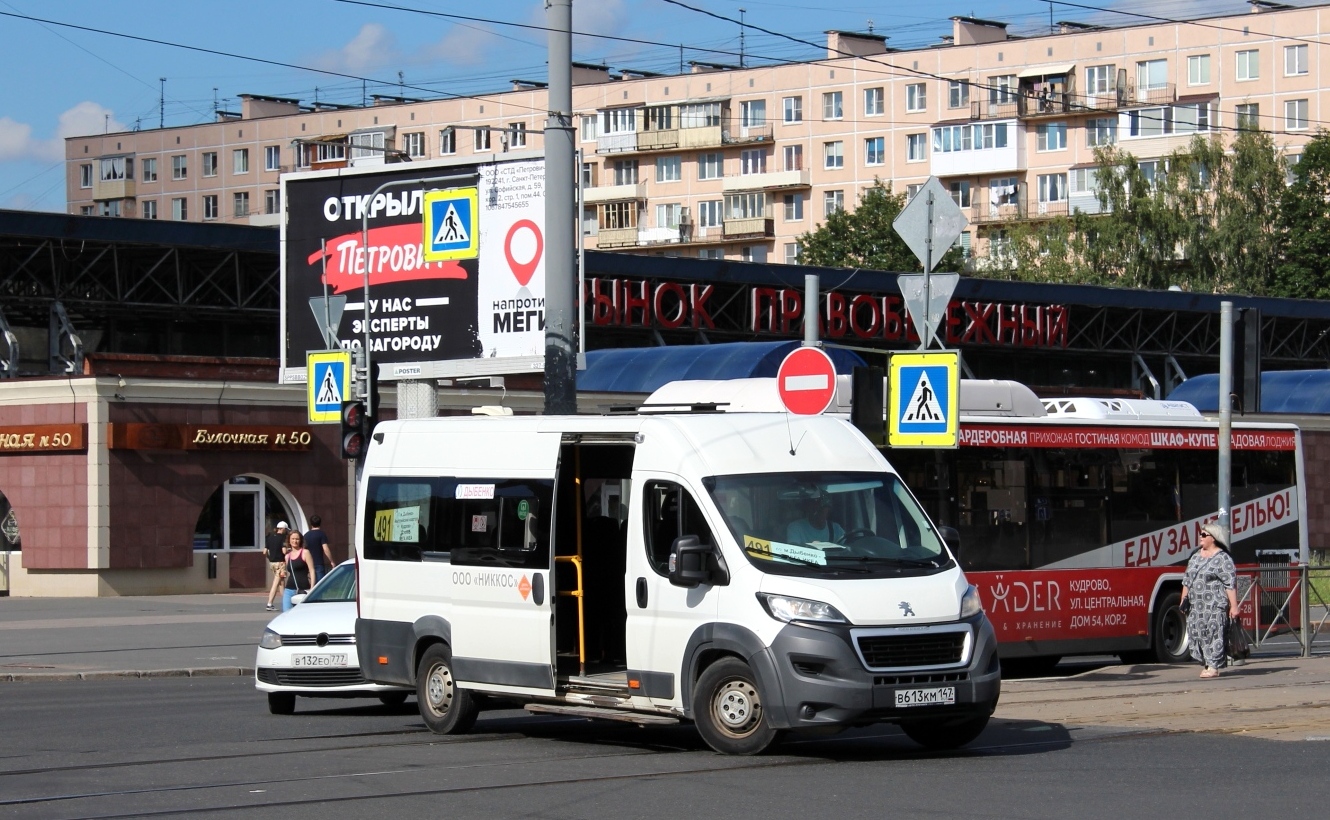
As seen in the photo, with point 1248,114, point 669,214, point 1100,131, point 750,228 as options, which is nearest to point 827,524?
point 1248,114

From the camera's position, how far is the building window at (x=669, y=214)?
329ft

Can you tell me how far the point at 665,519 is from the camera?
12.9 meters

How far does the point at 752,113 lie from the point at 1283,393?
4516cm

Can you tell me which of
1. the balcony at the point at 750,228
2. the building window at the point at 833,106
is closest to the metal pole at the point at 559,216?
the building window at the point at 833,106

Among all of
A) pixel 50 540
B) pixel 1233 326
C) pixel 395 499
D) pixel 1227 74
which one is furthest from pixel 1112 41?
pixel 395 499

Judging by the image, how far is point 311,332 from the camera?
85.4 ft

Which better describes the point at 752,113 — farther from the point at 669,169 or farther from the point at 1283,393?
the point at 1283,393

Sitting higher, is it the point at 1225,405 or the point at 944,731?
the point at 1225,405

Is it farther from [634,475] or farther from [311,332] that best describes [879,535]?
[311,332]

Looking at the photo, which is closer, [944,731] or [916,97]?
[944,731]

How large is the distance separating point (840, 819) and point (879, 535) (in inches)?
135

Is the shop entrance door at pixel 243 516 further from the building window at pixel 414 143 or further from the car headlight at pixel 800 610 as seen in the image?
the building window at pixel 414 143

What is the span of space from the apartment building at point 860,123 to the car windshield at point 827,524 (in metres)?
69.3

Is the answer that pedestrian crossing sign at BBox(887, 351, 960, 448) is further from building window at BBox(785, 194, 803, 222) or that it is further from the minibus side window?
building window at BBox(785, 194, 803, 222)
